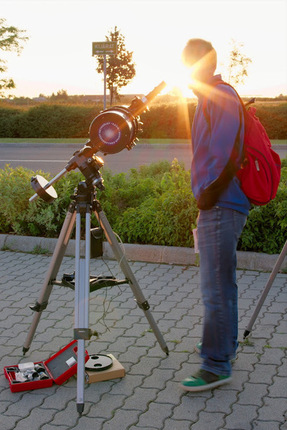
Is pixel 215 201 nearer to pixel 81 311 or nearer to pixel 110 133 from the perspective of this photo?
pixel 110 133

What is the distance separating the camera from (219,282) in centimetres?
375

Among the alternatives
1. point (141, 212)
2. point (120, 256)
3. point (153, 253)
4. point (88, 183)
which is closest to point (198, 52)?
point (88, 183)

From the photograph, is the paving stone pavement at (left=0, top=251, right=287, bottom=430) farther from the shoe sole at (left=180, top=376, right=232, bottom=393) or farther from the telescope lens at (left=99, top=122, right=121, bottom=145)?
the telescope lens at (left=99, top=122, right=121, bottom=145)

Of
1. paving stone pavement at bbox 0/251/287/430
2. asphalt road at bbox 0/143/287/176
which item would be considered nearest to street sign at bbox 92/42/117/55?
asphalt road at bbox 0/143/287/176

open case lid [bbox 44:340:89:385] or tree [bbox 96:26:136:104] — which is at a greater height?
tree [bbox 96:26:136:104]

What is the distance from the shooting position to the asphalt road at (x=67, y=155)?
619 inches

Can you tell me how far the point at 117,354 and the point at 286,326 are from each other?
1.42 m

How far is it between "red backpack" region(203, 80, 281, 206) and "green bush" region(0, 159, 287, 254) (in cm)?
281

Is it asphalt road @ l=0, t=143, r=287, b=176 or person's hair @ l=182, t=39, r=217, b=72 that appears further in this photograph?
asphalt road @ l=0, t=143, r=287, b=176

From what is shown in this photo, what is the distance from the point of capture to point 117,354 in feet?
14.5

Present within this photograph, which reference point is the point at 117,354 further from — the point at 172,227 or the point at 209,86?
the point at 172,227

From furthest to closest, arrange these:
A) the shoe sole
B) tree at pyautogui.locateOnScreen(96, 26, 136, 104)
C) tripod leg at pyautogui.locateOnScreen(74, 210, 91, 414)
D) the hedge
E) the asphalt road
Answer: tree at pyautogui.locateOnScreen(96, 26, 136, 104) < the hedge < the asphalt road < the shoe sole < tripod leg at pyautogui.locateOnScreen(74, 210, 91, 414)

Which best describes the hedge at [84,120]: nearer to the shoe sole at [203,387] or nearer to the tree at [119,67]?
the tree at [119,67]

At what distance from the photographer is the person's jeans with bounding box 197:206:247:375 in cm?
368
